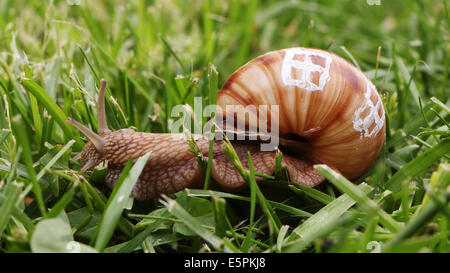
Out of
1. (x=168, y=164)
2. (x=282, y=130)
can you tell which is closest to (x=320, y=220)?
(x=282, y=130)

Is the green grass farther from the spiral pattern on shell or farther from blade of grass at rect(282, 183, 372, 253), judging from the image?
the spiral pattern on shell

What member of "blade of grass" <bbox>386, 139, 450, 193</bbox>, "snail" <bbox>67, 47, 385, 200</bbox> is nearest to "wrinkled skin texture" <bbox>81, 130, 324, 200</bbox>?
"snail" <bbox>67, 47, 385, 200</bbox>

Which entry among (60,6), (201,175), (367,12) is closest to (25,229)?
(201,175)

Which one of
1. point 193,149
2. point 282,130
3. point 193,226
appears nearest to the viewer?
Result: point 193,226

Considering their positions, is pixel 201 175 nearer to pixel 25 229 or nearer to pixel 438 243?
pixel 25 229

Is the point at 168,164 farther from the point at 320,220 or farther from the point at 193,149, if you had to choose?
the point at 320,220

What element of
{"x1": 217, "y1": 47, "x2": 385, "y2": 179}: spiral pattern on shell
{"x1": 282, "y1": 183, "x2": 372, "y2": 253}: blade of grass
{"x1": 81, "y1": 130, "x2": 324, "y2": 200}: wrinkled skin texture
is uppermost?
{"x1": 217, "y1": 47, "x2": 385, "y2": 179}: spiral pattern on shell
